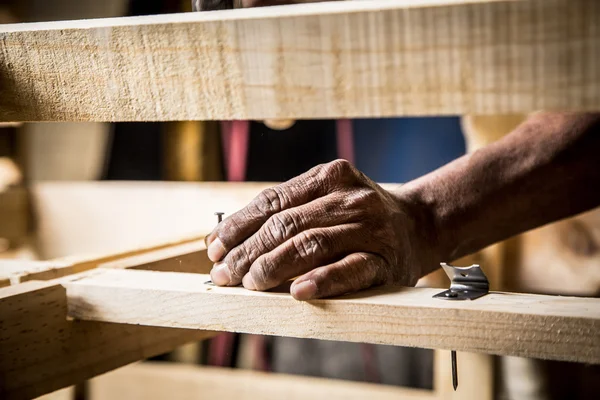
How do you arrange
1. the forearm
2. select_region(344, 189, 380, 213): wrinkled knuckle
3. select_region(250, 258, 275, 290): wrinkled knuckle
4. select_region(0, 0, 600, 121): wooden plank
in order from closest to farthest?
select_region(0, 0, 600, 121): wooden plank
select_region(250, 258, 275, 290): wrinkled knuckle
select_region(344, 189, 380, 213): wrinkled knuckle
the forearm

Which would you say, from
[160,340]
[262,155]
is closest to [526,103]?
[160,340]

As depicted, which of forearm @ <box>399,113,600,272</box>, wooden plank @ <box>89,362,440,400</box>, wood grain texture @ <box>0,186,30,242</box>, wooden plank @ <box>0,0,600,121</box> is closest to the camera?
wooden plank @ <box>0,0,600,121</box>

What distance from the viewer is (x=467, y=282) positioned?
0.81 metres

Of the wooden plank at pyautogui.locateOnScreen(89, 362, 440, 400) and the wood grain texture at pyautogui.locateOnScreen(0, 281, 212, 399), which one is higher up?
the wood grain texture at pyautogui.locateOnScreen(0, 281, 212, 399)

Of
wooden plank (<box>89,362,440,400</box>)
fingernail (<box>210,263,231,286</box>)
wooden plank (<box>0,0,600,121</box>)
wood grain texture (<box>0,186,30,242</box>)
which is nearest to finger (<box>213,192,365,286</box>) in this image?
fingernail (<box>210,263,231,286</box>)

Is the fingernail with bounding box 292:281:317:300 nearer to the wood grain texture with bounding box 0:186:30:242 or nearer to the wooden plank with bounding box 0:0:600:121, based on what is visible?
the wooden plank with bounding box 0:0:600:121

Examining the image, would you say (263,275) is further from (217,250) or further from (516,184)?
(516,184)

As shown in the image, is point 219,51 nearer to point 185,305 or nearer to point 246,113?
point 246,113

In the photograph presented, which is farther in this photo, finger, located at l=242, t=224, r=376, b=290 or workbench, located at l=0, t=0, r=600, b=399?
finger, located at l=242, t=224, r=376, b=290

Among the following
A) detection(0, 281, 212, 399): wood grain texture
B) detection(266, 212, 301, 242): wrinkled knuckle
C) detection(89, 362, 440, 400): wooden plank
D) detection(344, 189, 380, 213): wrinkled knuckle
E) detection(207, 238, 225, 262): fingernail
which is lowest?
detection(89, 362, 440, 400): wooden plank

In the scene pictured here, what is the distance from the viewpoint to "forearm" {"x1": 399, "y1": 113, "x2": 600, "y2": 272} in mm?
1278

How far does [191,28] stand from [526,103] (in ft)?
0.86

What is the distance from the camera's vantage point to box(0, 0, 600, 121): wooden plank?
49 centimetres

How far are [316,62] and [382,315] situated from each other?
1.02 feet
